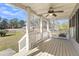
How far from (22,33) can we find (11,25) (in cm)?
96

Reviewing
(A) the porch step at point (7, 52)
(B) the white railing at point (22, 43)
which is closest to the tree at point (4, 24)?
(A) the porch step at point (7, 52)

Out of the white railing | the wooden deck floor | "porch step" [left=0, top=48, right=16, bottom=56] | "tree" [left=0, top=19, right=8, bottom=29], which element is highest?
"tree" [left=0, top=19, right=8, bottom=29]

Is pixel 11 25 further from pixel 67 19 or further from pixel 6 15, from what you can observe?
pixel 67 19

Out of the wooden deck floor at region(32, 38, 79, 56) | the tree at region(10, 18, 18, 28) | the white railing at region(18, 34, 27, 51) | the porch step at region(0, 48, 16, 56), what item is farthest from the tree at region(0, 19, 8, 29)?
the wooden deck floor at region(32, 38, 79, 56)

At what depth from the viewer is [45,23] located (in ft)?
43.0

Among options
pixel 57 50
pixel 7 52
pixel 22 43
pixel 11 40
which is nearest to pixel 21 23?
pixel 22 43

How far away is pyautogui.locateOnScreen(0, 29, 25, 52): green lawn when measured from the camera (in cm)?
564

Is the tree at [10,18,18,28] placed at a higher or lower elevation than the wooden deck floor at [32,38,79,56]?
higher

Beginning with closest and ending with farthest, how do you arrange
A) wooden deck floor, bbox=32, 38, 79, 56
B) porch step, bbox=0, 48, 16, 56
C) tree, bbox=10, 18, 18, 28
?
1. porch step, bbox=0, 48, 16, 56
2. wooden deck floor, bbox=32, 38, 79, 56
3. tree, bbox=10, 18, 18, 28

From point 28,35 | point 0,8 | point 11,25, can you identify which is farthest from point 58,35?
point 0,8

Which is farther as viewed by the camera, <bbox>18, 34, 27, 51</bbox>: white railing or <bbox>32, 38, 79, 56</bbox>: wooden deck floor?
<bbox>18, 34, 27, 51</bbox>: white railing

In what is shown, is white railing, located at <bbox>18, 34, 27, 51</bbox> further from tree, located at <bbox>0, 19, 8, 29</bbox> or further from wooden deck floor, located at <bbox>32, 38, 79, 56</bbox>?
tree, located at <bbox>0, 19, 8, 29</bbox>

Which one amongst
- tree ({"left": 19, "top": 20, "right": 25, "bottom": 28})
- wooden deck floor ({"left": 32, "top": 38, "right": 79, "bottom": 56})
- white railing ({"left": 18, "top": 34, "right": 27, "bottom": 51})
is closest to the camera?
wooden deck floor ({"left": 32, "top": 38, "right": 79, "bottom": 56})

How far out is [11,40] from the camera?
242 inches
